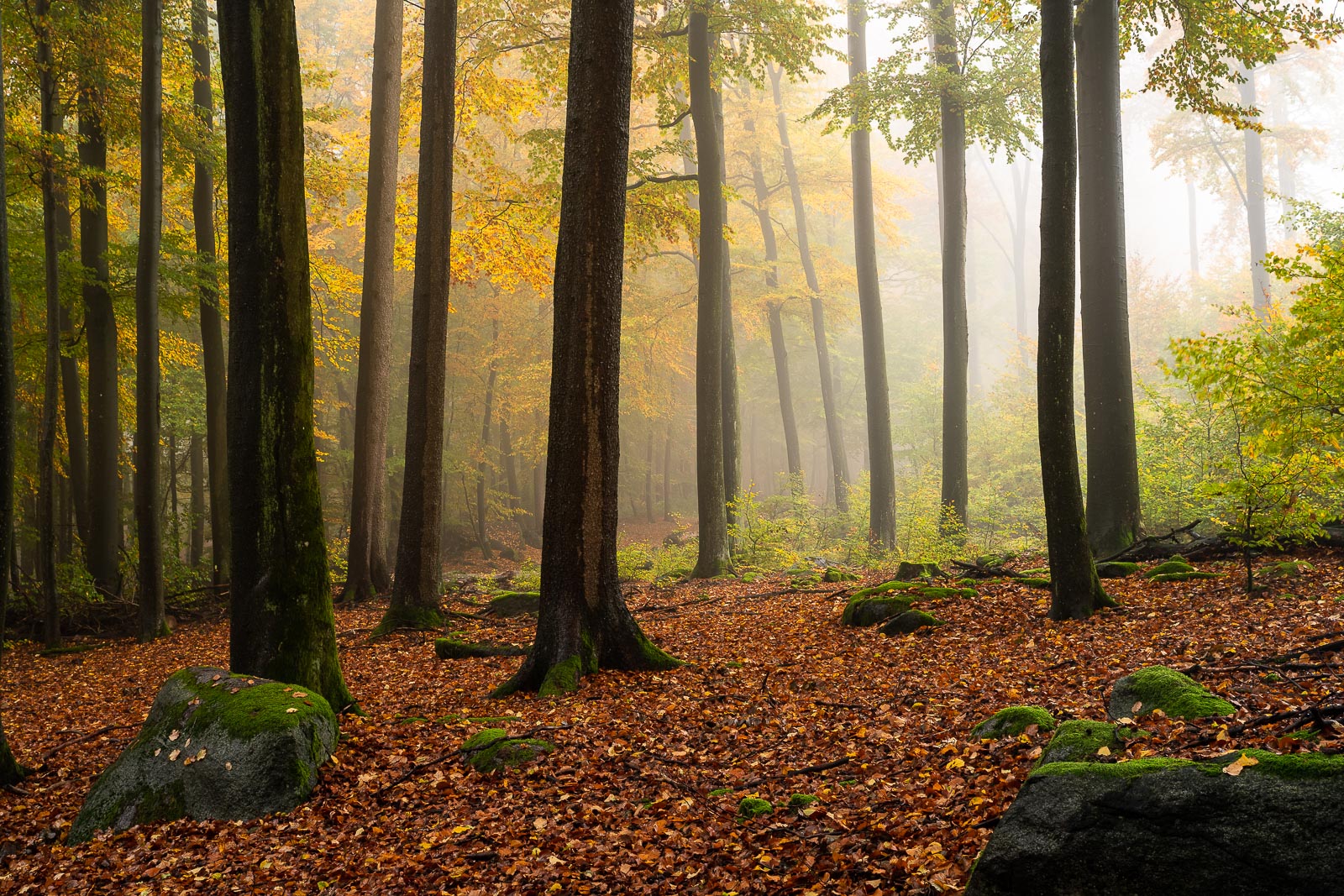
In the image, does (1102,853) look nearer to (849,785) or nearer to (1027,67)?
(849,785)

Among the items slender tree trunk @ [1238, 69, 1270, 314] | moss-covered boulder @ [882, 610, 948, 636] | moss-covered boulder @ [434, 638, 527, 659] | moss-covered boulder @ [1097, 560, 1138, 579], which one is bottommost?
moss-covered boulder @ [434, 638, 527, 659]

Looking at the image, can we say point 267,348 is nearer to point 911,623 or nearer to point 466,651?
point 466,651

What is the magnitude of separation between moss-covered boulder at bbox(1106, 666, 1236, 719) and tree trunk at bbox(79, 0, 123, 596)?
1315 cm

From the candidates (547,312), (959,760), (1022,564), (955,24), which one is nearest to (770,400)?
(547,312)

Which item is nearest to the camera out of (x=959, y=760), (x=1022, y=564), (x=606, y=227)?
(x=959, y=760)

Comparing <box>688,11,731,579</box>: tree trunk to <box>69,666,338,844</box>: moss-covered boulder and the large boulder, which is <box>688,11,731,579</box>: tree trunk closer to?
<box>69,666,338,844</box>: moss-covered boulder

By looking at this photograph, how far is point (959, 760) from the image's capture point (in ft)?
13.9

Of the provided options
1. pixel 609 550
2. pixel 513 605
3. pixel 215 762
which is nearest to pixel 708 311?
pixel 513 605

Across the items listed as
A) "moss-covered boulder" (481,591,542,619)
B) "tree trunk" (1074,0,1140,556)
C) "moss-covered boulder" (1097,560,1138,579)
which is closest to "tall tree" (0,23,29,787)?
"moss-covered boulder" (481,591,542,619)

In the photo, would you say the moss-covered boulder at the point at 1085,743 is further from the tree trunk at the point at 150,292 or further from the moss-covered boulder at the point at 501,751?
the tree trunk at the point at 150,292

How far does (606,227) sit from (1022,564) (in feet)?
24.7

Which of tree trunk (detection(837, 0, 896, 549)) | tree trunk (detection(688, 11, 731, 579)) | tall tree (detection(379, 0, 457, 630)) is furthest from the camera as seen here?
tree trunk (detection(837, 0, 896, 549))

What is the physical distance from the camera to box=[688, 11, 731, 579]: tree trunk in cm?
1366

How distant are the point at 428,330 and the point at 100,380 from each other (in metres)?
5.88
